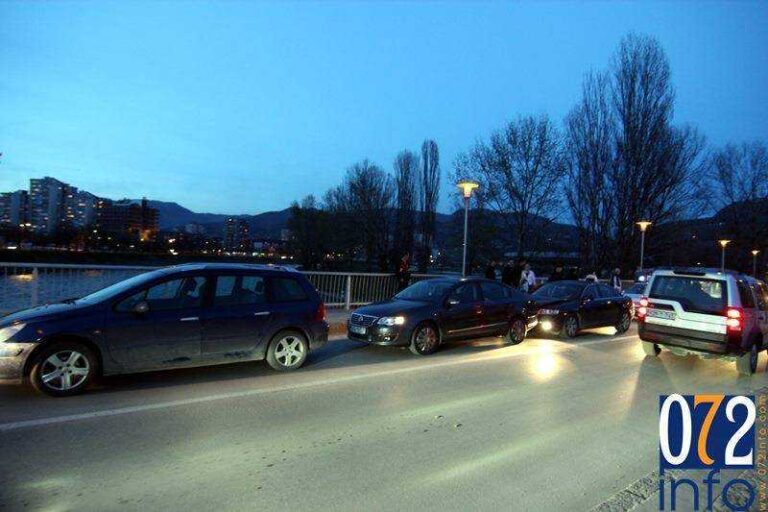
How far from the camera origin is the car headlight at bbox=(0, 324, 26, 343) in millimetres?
5707

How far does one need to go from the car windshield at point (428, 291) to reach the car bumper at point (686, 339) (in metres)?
3.77

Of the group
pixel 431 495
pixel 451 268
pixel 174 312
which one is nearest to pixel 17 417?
pixel 174 312

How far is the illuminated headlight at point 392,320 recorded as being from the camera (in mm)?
9172

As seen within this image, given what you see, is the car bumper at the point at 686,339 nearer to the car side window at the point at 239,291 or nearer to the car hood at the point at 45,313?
the car side window at the point at 239,291

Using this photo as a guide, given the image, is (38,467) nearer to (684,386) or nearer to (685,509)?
(685,509)

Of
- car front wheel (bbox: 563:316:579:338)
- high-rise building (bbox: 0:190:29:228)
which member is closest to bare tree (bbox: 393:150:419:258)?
car front wheel (bbox: 563:316:579:338)

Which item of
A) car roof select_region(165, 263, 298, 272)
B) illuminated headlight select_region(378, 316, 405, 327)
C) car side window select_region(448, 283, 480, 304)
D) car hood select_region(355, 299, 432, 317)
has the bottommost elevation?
illuminated headlight select_region(378, 316, 405, 327)

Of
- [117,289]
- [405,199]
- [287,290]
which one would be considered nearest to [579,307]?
[287,290]

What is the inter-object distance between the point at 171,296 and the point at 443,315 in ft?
16.3

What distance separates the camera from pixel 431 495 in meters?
3.70

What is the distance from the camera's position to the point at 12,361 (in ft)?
18.6

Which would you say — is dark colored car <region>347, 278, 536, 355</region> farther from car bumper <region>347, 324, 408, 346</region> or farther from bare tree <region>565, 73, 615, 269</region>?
bare tree <region>565, 73, 615, 269</region>

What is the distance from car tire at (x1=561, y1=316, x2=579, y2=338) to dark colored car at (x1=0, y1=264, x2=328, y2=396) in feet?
21.9

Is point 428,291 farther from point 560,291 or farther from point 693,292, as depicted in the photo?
point 693,292
